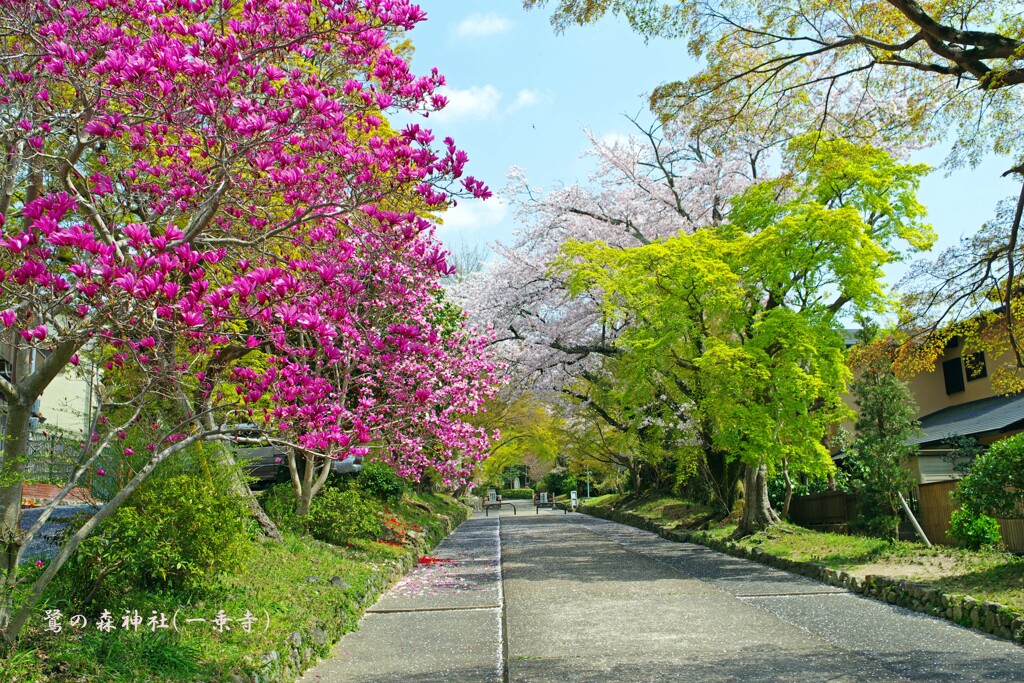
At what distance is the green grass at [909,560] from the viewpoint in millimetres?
8953

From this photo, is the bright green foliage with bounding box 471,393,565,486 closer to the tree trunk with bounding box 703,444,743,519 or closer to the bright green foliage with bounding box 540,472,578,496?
the bright green foliage with bounding box 540,472,578,496

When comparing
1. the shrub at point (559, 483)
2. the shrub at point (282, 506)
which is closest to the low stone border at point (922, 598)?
the shrub at point (282, 506)

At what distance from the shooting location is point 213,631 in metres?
6.33

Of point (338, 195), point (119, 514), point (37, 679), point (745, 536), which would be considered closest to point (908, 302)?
point (745, 536)

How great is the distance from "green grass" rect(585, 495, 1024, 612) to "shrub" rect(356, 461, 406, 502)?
7.64 meters

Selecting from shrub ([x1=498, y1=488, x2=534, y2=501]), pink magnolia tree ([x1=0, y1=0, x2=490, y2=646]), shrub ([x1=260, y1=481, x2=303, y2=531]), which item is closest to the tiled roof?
shrub ([x1=260, y1=481, x2=303, y2=531])

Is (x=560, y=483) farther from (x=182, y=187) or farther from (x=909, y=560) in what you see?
(x=182, y=187)

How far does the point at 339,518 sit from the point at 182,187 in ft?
27.3

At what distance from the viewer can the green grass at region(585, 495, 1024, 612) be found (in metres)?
8.95

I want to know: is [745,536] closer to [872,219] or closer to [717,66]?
[872,219]

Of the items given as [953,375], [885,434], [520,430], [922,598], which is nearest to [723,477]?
[885,434]

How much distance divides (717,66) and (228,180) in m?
6.78

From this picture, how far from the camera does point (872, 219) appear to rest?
16703 mm

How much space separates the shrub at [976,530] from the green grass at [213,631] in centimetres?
934
